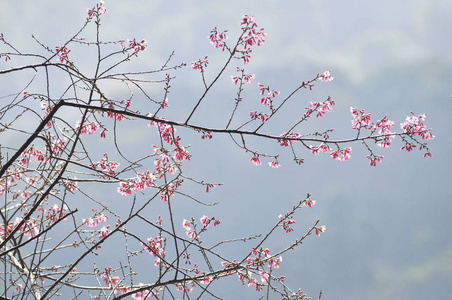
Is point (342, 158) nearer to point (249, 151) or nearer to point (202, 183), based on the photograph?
point (249, 151)

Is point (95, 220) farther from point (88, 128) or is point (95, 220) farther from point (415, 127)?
point (415, 127)

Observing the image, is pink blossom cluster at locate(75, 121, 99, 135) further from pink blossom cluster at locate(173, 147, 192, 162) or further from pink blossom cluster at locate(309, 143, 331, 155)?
pink blossom cluster at locate(309, 143, 331, 155)

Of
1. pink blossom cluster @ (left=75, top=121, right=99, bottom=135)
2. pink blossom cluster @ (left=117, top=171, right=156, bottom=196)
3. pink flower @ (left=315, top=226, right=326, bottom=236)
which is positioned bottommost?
pink flower @ (left=315, top=226, right=326, bottom=236)

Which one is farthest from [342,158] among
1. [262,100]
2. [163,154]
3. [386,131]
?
[163,154]

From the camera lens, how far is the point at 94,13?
3717 mm

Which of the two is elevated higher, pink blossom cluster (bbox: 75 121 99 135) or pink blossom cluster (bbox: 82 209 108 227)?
pink blossom cluster (bbox: 75 121 99 135)

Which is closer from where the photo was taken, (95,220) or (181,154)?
(181,154)

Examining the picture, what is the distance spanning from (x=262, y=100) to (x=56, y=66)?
1816 millimetres

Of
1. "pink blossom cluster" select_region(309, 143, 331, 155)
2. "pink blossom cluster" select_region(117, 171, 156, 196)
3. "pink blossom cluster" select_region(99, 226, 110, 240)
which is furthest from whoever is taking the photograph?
"pink blossom cluster" select_region(99, 226, 110, 240)

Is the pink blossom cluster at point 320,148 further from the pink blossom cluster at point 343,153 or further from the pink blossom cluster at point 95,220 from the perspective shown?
the pink blossom cluster at point 95,220

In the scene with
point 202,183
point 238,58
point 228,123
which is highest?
point 238,58

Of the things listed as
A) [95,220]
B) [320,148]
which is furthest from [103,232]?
[320,148]

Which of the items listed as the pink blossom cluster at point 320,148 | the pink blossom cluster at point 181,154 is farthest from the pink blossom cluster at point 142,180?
the pink blossom cluster at point 320,148

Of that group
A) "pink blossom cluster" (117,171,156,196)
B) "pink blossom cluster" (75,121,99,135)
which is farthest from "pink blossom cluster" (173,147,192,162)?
"pink blossom cluster" (75,121,99,135)
